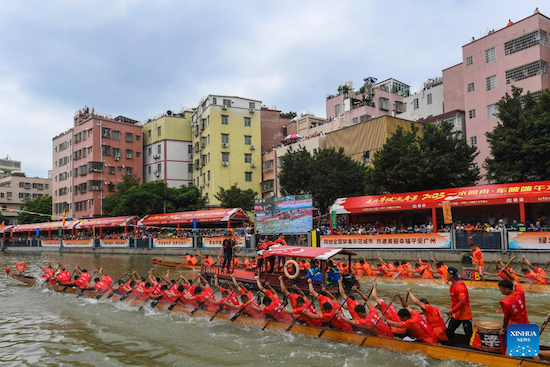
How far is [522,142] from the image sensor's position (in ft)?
85.7

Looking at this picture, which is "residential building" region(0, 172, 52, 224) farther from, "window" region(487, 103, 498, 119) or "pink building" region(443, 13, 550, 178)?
"window" region(487, 103, 498, 119)

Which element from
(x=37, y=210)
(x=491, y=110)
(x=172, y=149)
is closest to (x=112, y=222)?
(x=172, y=149)

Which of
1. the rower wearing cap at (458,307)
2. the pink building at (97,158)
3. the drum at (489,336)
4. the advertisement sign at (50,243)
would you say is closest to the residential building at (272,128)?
the pink building at (97,158)

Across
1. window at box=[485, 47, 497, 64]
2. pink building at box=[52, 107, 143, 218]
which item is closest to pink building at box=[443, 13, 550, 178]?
window at box=[485, 47, 497, 64]

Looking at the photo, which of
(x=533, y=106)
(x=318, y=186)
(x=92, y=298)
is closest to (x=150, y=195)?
(x=318, y=186)

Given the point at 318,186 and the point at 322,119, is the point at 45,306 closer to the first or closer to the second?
the point at 318,186

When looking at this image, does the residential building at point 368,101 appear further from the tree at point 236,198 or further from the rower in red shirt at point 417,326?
the rower in red shirt at point 417,326

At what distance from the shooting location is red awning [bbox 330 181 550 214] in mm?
24266

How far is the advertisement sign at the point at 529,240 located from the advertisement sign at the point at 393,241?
10.4 ft

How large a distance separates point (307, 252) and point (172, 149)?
47649 millimetres

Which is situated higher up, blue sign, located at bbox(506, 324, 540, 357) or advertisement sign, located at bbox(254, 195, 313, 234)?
advertisement sign, located at bbox(254, 195, 313, 234)

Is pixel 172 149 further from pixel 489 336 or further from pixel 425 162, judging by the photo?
pixel 489 336

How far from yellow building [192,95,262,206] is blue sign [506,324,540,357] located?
4419 centimetres

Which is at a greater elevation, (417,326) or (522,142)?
(522,142)
